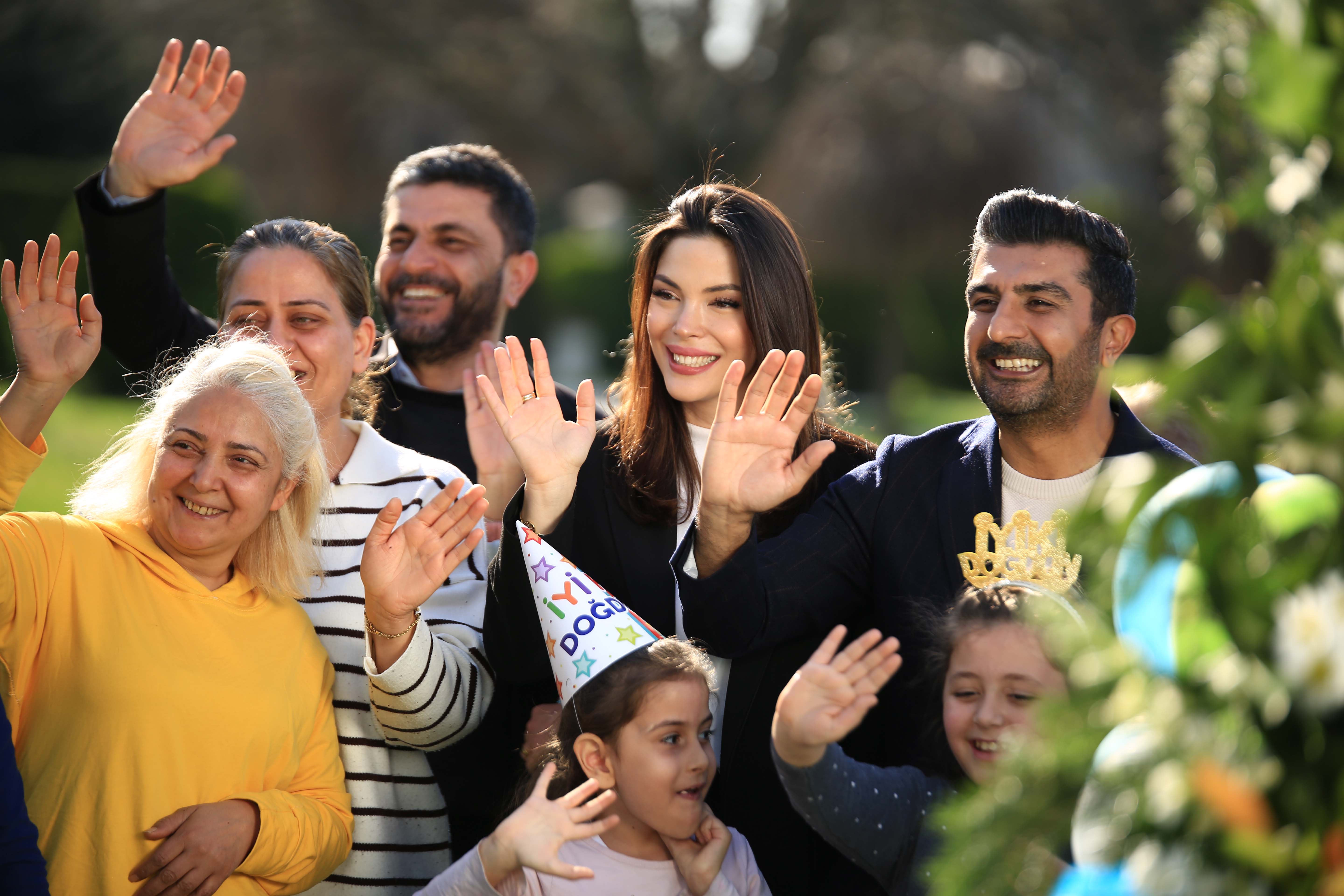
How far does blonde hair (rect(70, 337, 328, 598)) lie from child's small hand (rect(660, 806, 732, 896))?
40.4 inches

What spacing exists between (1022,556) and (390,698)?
56.2 inches

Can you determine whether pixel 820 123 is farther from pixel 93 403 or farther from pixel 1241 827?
pixel 1241 827

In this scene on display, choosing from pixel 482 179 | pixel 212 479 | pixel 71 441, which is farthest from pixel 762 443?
pixel 71 441

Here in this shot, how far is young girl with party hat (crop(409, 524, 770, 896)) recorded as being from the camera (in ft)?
7.95

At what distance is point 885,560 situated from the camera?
2826 mm

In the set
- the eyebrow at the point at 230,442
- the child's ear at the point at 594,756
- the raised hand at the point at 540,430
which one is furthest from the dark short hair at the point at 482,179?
the child's ear at the point at 594,756

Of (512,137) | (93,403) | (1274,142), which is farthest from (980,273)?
(512,137)

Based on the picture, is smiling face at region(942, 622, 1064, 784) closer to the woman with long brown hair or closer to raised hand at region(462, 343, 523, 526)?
the woman with long brown hair

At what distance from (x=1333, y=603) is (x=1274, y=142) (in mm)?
449

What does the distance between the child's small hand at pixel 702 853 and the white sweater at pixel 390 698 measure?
598 millimetres

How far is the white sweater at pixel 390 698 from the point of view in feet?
8.50

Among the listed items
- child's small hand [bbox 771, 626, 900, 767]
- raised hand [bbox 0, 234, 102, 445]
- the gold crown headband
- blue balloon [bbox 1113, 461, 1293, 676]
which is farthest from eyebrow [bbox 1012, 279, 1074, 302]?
raised hand [bbox 0, 234, 102, 445]

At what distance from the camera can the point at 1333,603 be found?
3.18ft

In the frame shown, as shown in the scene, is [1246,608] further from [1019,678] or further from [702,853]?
[702,853]
